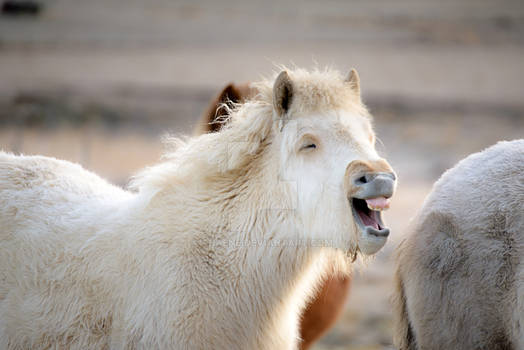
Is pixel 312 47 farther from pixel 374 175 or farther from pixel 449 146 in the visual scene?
pixel 374 175

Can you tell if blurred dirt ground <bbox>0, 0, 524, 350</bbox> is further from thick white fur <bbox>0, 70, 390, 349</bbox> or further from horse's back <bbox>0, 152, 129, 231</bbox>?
horse's back <bbox>0, 152, 129, 231</bbox>

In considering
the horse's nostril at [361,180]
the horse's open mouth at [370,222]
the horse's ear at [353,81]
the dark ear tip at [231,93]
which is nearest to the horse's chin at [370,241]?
the horse's open mouth at [370,222]

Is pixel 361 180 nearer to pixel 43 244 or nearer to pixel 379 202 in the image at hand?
pixel 379 202

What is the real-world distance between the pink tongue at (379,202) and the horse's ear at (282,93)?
77 cm

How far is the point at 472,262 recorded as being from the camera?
124 inches

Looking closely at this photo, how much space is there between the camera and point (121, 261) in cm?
316

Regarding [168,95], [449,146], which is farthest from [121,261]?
[168,95]

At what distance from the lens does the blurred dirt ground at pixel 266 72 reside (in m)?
14.7

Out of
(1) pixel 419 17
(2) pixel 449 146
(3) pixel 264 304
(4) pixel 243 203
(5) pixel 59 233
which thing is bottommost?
(3) pixel 264 304

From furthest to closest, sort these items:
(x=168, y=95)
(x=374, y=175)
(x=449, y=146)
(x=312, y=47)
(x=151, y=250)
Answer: (x=312, y=47), (x=168, y=95), (x=449, y=146), (x=151, y=250), (x=374, y=175)

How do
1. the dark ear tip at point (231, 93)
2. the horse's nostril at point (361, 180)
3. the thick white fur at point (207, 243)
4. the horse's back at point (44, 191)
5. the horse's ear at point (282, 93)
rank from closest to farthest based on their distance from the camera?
the horse's nostril at point (361, 180)
the thick white fur at point (207, 243)
the horse's ear at point (282, 93)
the horse's back at point (44, 191)
the dark ear tip at point (231, 93)

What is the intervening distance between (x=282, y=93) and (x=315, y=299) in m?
2.60

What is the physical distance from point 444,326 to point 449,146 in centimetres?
1394

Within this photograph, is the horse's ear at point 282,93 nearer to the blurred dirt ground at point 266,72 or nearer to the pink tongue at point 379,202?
the pink tongue at point 379,202
